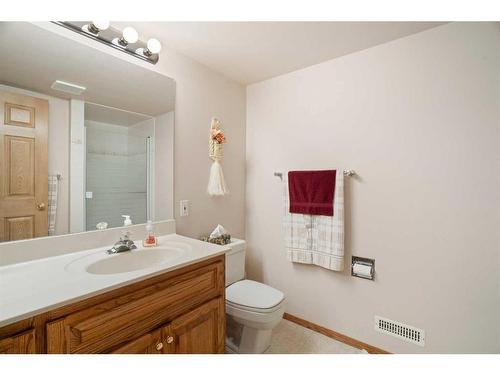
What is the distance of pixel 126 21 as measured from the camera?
1.32 m

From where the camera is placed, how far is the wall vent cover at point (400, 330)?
1.44m

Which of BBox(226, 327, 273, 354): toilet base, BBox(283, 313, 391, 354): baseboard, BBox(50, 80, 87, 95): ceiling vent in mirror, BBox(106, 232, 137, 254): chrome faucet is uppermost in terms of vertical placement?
BBox(50, 80, 87, 95): ceiling vent in mirror

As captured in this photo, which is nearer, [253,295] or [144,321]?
[144,321]

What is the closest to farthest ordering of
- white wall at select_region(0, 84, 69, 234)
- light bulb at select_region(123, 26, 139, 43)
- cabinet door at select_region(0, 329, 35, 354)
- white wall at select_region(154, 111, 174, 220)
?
cabinet door at select_region(0, 329, 35, 354), white wall at select_region(0, 84, 69, 234), light bulb at select_region(123, 26, 139, 43), white wall at select_region(154, 111, 174, 220)

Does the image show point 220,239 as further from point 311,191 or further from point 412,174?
point 412,174

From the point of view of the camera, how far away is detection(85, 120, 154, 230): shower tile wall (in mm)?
1275

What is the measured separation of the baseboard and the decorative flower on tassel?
1197 millimetres

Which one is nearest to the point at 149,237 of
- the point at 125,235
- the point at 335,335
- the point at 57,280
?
the point at 125,235

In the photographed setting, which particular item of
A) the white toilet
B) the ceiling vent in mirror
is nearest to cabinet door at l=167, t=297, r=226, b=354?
the white toilet

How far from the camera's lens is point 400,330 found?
59.1 inches

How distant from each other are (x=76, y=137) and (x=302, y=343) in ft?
6.37

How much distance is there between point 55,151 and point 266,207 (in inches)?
58.6

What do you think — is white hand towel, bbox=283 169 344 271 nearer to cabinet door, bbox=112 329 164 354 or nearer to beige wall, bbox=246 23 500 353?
beige wall, bbox=246 23 500 353

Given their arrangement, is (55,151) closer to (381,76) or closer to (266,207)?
(266,207)
